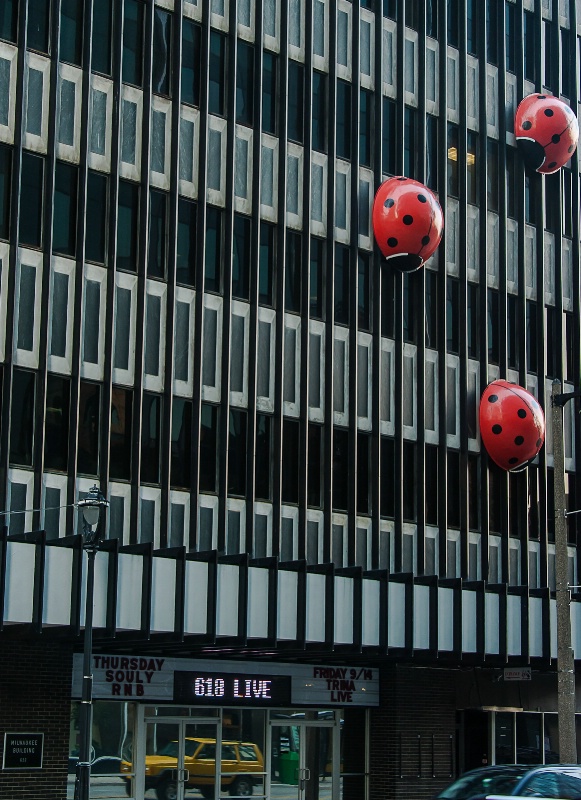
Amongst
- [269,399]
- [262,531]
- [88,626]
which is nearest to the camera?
[88,626]

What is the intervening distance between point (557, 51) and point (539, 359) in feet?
30.1

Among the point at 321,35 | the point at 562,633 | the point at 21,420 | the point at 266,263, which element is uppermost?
the point at 321,35

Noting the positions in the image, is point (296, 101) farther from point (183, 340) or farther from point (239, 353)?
point (183, 340)

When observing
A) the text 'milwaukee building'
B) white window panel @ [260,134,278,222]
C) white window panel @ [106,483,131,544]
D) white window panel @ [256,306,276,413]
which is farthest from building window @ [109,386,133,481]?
white window panel @ [260,134,278,222]

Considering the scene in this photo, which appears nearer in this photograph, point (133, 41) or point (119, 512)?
point (119, 512)

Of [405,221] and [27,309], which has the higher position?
[405,221]

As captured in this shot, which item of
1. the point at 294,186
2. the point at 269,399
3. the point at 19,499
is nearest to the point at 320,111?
the point at 294,186

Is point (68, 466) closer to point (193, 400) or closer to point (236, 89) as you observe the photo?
point (193, 400)

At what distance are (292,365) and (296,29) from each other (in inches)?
307

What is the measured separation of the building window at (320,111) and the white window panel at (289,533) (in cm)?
840

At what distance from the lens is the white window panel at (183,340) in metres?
28.3

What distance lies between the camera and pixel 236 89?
30.5m

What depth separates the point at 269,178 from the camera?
30938 mm

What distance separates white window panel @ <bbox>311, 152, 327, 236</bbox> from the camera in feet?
104
